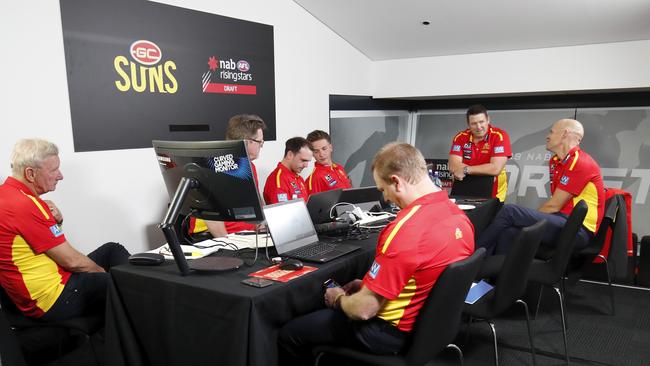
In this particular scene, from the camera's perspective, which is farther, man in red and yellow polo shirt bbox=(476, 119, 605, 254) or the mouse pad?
man in red and yellow polo shirt bbox=(476, 119, 605, 254)

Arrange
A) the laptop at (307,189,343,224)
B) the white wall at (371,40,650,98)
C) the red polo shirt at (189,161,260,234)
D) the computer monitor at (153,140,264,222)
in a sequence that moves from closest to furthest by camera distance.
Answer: the computer monitor at (153,140,264,222)
the laptop at (307,189,343,224)
the red polo shirt at (189,161,260,234)
the white wall at (371,40,650,98)

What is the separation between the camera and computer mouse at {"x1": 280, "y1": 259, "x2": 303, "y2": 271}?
1.73 m

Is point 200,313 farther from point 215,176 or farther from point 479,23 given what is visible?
point 479,23

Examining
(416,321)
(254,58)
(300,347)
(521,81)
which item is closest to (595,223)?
(521,81)

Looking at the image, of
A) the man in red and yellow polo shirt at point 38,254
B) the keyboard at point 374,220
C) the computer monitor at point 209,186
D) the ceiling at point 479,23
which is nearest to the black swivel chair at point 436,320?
the computer monitor at point 209,186

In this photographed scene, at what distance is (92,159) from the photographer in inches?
108

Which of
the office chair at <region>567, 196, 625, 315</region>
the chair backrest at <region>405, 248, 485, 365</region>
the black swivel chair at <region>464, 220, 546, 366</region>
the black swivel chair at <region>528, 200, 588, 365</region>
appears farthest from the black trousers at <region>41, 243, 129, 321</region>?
the office chair at <region>567, 196, 625, 315</region>

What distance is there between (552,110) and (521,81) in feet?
2.05

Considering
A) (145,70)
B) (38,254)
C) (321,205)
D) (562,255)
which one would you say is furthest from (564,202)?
(38,254)

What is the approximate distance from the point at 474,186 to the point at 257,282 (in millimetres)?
2930

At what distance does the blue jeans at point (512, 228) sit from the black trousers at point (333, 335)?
5.71 ft

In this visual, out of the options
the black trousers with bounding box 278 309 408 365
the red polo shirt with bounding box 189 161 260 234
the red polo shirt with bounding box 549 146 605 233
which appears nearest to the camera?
the black trousers with bounding box 278 309 408 365

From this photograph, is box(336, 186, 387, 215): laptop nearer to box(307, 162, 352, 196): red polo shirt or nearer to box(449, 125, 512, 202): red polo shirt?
box(307, 162, 352, 196): red polo shirt

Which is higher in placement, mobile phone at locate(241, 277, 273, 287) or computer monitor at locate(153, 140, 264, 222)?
computer monitor at locate(153, 140, 264, 222)
